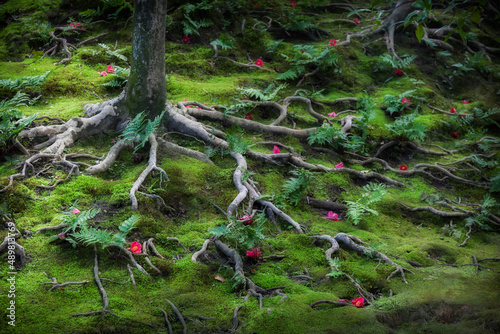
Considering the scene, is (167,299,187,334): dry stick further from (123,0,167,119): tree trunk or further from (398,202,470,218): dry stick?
(398,202,470,218): dry stick

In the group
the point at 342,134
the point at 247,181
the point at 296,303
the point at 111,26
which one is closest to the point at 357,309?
the point at 296,303

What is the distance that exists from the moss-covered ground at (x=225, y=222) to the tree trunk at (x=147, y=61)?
2.31 feet

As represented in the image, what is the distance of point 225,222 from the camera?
16.8 ft

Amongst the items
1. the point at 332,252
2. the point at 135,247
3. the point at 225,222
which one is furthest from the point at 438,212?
the point at 135,247

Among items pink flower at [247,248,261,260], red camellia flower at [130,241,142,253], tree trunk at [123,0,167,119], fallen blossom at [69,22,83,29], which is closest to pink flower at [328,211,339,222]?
pink flower at [247,248,261,260]

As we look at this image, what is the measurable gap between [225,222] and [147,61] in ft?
9.51

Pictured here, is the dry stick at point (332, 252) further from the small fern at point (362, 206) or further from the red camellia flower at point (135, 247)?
the red camellia flower at point (135, 247)

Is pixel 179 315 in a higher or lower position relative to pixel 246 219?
lower

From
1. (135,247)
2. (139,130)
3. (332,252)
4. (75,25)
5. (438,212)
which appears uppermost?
(75,25)

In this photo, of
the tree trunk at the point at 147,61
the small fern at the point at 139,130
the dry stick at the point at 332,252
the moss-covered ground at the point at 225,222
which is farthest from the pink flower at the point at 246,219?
the tree trunk at the point at 147,61

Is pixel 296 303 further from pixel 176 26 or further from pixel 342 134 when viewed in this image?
pixel 176 26

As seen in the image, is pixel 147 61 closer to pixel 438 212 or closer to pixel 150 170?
pixel 150 170

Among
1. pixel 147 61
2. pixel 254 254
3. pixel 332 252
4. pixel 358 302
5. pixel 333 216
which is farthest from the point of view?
pixel 147 61

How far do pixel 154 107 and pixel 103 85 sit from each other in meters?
2.27
